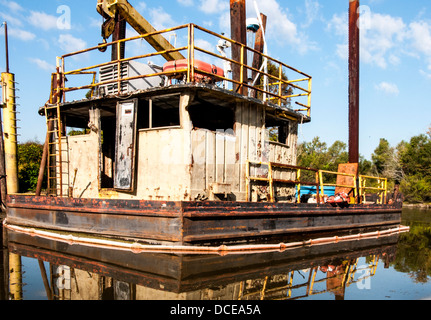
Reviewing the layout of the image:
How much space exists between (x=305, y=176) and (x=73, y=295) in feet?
83.6

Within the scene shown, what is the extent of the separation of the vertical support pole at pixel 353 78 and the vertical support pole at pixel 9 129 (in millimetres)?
11716

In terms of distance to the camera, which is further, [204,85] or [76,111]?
[76,111]

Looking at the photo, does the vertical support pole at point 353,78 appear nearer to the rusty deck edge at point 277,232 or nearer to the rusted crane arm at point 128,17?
the rusty deck edge at point 277,232

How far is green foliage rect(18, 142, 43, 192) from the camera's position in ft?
56.7

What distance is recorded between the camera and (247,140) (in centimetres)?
896

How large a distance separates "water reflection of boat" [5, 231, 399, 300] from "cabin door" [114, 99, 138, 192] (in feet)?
5.32

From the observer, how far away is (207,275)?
18.3 ft

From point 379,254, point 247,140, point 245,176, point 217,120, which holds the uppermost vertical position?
point 217,120

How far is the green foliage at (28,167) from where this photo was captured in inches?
681

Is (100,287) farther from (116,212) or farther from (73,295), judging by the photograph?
(116,212)

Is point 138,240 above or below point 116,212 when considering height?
below

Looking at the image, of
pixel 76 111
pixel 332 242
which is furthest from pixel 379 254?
pixel 76 111

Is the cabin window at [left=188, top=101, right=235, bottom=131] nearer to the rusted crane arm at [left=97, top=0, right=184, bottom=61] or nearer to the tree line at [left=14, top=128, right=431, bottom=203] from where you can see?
the rusted crane arm at [left=97, top=0, right=184, bottom=61]

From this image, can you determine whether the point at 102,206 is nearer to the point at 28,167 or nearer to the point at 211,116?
the point at 211,116
